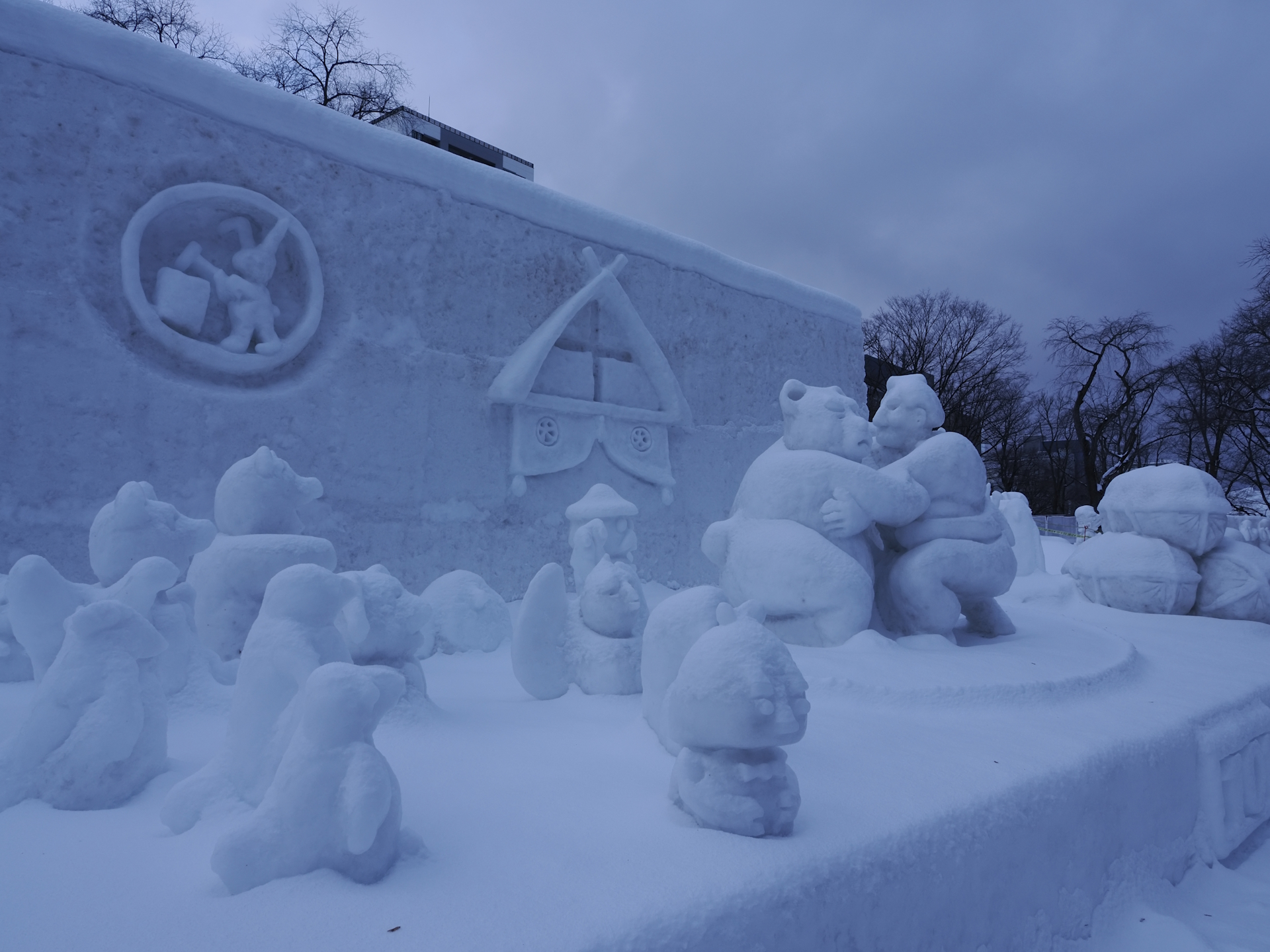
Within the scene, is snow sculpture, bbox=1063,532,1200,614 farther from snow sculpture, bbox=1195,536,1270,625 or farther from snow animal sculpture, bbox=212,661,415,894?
snow animal sculpture, bbox=212,661,415,894

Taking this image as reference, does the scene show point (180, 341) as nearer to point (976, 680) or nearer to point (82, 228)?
point (82, 228)

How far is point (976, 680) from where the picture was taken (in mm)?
2672

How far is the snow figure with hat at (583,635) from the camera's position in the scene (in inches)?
107

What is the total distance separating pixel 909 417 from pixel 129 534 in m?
3.41

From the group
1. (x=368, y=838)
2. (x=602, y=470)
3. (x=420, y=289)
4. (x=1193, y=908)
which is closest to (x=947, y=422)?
(x=602, y=470)

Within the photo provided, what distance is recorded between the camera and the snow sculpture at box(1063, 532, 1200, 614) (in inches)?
177

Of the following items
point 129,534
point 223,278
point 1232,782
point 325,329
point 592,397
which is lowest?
point 1232,782

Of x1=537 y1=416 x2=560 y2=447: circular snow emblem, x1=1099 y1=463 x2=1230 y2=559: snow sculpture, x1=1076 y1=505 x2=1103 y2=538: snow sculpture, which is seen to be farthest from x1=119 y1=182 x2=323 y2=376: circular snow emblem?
x1=1076 y1=505 x2=1103 y2=538: snow sculpture

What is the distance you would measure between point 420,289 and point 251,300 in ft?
3.36

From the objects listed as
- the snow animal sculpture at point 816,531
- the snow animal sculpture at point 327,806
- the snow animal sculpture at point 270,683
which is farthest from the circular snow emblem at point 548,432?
the snow animal sculpture at point 327,806

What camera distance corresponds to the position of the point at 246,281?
13.4 feet

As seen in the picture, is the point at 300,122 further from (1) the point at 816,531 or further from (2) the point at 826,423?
(1) the point at 816,531

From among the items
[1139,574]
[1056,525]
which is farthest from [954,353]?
[1139,574]

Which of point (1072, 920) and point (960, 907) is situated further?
point (1072, 920)
